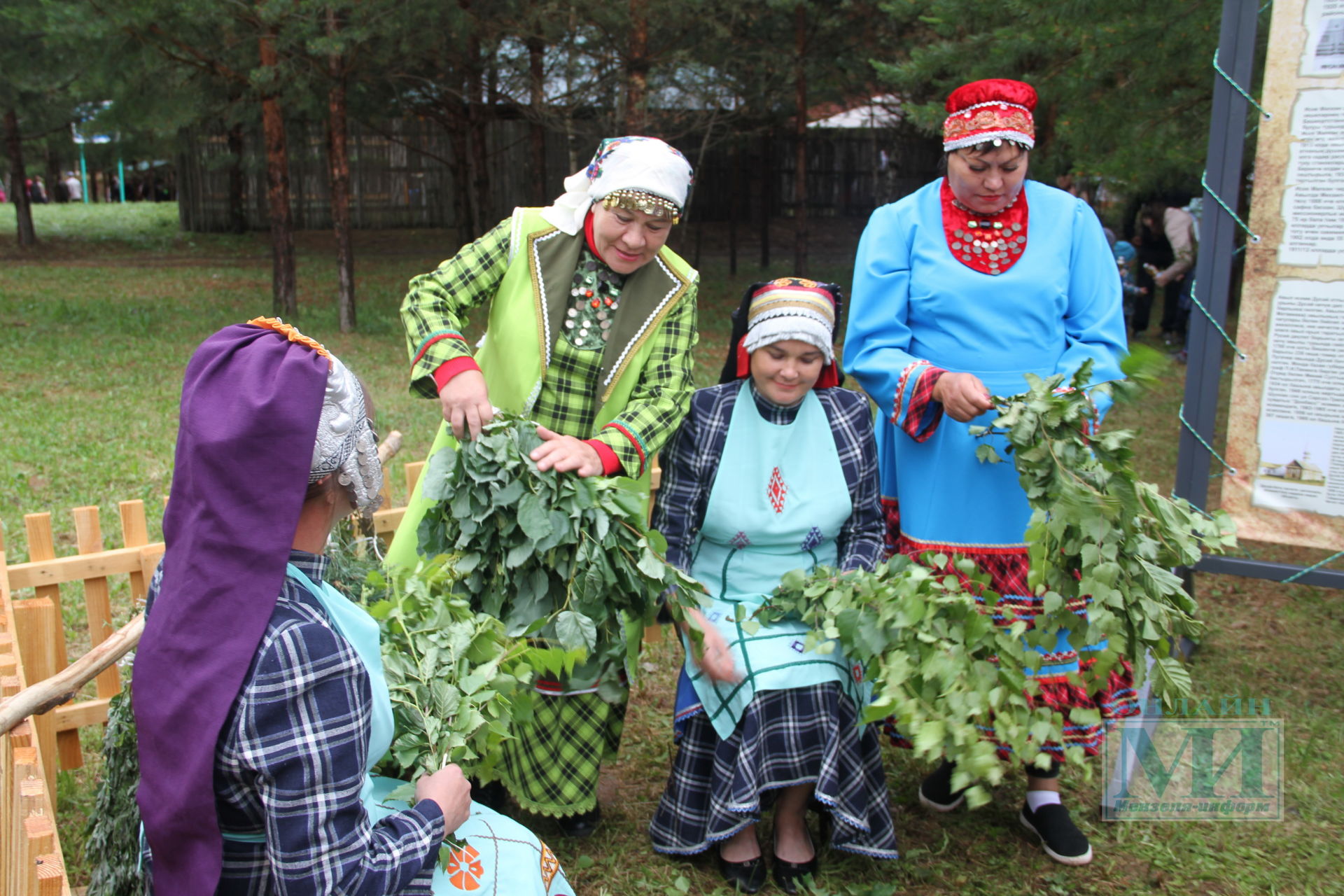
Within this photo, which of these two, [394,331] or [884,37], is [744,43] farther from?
[394,331]

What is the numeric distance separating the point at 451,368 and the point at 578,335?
16.9 inches

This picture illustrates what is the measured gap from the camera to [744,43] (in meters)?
12.7

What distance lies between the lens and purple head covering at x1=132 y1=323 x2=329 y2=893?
1547mm

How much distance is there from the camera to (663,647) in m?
4.88

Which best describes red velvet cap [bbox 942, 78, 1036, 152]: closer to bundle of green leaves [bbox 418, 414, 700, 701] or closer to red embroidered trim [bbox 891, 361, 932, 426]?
red embroidered trim [bbox 891, 361, 932, 426]

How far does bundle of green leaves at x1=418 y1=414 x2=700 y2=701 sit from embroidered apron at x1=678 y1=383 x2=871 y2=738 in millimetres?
250

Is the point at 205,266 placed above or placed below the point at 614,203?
below

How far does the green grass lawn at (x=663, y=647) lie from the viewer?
3270mm

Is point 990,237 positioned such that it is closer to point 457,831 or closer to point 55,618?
point 457,831

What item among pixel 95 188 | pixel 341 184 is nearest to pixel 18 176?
pixel 341 184

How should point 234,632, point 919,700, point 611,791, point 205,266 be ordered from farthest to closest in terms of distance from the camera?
1. point 205,266
2. point 611,791
3. point 919,700
4. point 234,632

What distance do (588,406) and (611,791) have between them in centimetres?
141

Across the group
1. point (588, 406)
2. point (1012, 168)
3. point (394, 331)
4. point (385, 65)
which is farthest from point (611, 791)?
point (385, 65)

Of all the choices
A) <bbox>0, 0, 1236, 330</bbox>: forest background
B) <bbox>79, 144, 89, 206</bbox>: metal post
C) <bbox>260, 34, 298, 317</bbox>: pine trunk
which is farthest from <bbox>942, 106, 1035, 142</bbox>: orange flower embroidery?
<bbox>79, 144, 89, 206</bbox>: metal post
